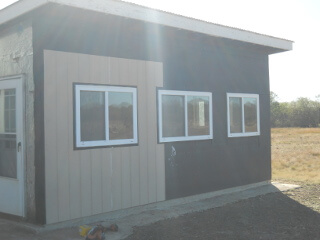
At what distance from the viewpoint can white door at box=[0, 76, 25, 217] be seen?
560cm

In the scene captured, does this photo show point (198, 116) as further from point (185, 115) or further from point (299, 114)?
point (299, 114)

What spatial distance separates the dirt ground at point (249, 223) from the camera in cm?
522

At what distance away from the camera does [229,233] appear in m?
5.31

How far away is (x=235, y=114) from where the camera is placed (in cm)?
834

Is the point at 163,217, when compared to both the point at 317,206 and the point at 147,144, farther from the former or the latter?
the point at 317,206

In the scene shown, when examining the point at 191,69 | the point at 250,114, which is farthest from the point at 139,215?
the point at 250,114

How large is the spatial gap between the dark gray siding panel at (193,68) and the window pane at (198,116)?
200 mm

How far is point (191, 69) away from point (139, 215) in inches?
113

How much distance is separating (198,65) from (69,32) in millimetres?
2803

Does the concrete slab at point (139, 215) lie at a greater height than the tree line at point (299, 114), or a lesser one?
lesser

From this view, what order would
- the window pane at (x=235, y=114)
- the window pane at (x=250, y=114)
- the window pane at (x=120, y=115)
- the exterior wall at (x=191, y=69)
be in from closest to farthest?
the exterior wall at (x=191, y=69) < the window pane at (x=120, y=115) < the window pane at (x=235, y=114) < the window pane at (x=250, y=114)

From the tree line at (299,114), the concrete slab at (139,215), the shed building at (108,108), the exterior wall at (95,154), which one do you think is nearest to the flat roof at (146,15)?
the shed building at (108,108)

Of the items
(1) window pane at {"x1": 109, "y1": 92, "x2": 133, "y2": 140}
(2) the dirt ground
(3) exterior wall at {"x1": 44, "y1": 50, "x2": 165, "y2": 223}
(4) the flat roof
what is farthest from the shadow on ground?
(4) the flat roof

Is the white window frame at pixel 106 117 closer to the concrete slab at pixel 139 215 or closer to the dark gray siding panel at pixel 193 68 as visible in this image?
the dark gray siding panel at pixel 193 68
